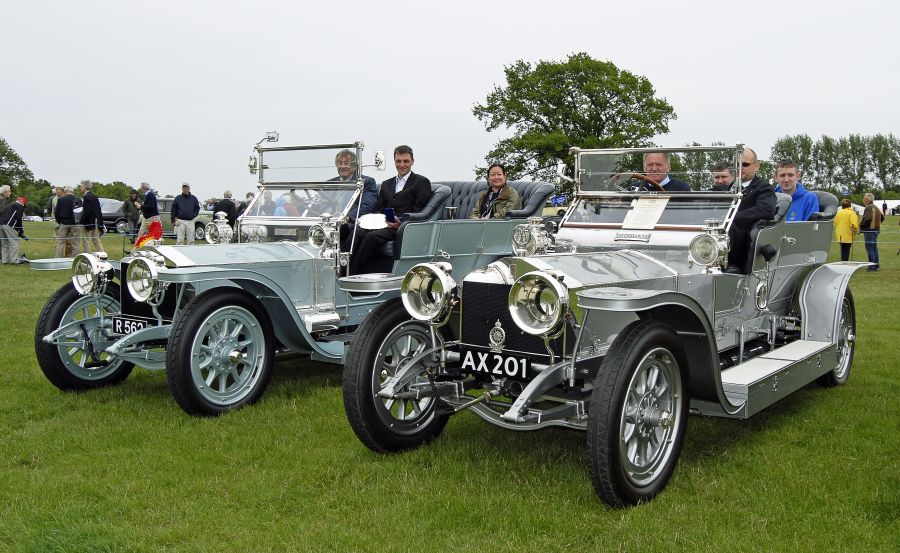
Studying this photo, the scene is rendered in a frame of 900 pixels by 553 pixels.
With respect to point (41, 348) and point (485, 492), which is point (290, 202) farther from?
point (485, 492)

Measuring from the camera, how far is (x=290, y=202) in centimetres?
754

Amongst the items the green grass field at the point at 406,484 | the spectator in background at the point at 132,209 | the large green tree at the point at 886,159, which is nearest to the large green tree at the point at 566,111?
the spectator in background at the point at 132,209

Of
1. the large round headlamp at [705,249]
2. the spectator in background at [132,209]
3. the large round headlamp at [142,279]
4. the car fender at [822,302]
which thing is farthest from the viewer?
the spectator in background at [132,209]

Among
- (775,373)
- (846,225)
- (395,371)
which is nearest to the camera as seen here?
(395,371)

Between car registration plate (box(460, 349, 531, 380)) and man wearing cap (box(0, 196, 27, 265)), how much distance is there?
51.7 ft

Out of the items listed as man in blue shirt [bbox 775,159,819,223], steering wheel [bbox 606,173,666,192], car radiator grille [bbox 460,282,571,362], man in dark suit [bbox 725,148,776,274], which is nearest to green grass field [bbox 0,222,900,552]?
car radiator grille [bbox 460,282,571,362]

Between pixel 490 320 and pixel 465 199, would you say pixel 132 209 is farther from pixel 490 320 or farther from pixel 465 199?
pixel 490 320

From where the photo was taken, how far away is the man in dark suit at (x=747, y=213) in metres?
5.43

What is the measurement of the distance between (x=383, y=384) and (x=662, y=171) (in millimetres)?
2709

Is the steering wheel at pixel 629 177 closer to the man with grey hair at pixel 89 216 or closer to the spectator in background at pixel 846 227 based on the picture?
the spectator in background at pixel 846 227

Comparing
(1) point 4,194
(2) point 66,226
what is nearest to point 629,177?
(2) point 66,226

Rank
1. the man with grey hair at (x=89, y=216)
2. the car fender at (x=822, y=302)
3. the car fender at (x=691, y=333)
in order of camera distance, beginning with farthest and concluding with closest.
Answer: the man with grey hair at (x=89, y=216) → the car fender at (x=822, y=302) → the car fender at (x=691, y=333)

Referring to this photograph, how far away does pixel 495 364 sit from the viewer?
165 inches

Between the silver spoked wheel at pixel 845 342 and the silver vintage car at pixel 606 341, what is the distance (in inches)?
23.6
